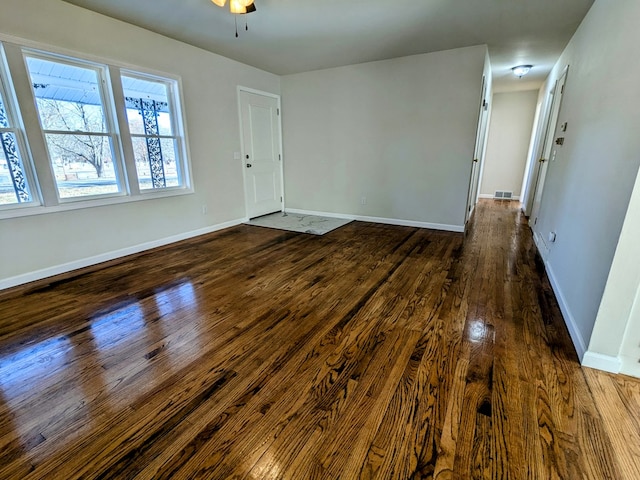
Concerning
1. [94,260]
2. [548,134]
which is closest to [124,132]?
[94,260]

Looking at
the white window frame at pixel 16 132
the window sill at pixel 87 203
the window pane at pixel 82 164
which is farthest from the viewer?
the window pane at pixel 82 164

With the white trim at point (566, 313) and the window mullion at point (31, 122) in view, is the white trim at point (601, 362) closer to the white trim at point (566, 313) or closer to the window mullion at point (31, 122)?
the white trim at point (566, 313)

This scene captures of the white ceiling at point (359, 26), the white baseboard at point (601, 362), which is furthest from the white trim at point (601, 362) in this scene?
the white ceiling at point (359, 26)

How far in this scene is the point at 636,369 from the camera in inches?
65.3

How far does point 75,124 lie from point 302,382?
11.0 ft

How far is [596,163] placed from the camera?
2062mm

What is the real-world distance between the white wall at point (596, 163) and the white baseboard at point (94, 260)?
14.0ft

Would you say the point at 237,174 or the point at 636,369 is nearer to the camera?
the point at 636,369

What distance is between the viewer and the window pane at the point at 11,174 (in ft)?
8.69

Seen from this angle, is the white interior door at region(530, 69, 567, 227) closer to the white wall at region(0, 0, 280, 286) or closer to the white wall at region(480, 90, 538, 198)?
the white wall at region(480, 90, 538, 198)

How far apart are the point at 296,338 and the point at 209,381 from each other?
1.93 feet

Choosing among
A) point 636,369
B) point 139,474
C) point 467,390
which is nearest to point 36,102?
point 139,474

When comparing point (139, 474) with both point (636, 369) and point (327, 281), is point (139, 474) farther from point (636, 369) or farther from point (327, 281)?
point (636, 369)

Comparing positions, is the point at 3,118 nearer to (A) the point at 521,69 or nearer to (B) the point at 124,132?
(B) the point at 124,132
